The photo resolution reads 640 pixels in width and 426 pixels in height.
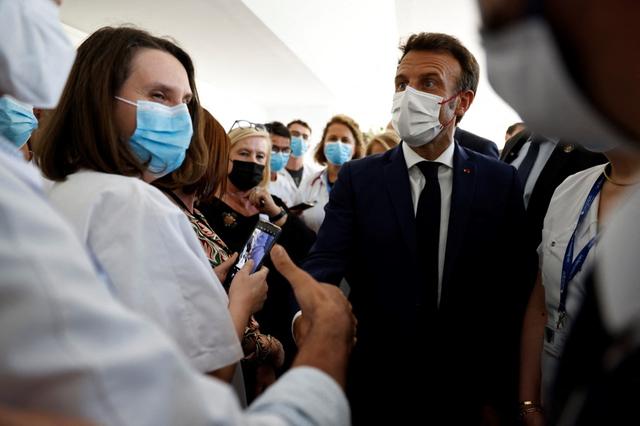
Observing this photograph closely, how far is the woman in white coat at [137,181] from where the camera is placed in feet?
2.98

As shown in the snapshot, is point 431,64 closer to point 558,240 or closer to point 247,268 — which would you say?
point 558,240

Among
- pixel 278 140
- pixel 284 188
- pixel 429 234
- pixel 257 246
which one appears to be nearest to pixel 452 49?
pixel 429 234

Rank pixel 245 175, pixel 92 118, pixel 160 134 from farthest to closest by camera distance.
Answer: pixel 245 175
pixel 160 134
pixel 92 118

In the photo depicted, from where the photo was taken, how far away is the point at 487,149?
2580mm

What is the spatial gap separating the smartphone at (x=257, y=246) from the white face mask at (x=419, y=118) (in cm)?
63

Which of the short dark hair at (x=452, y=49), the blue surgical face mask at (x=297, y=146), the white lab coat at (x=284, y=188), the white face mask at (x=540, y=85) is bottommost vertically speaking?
the white lab coat at (x=284, y=188)

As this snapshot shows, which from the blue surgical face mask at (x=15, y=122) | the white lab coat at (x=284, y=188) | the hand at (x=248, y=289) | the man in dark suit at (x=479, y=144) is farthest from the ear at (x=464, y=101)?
the white lab coat at (x=284, y=188)

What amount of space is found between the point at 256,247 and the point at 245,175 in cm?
96

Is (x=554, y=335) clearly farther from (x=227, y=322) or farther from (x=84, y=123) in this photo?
(x=84, y=123)

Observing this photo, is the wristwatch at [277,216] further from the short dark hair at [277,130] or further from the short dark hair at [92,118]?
the short dark hair at [277,130]

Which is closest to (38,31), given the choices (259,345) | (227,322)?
(227,322)

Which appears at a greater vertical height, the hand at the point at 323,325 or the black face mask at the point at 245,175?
the hand at the point at 323,325

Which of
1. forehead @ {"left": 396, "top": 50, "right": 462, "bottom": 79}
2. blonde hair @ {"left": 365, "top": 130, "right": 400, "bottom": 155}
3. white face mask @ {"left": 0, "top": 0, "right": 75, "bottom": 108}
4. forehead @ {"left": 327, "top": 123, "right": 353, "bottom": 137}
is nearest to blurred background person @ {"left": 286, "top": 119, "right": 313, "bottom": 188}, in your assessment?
forehead @ {"left": 327, "top": 123, "right": 353, "bottom": 137}

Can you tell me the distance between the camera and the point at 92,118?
3.65 feet
